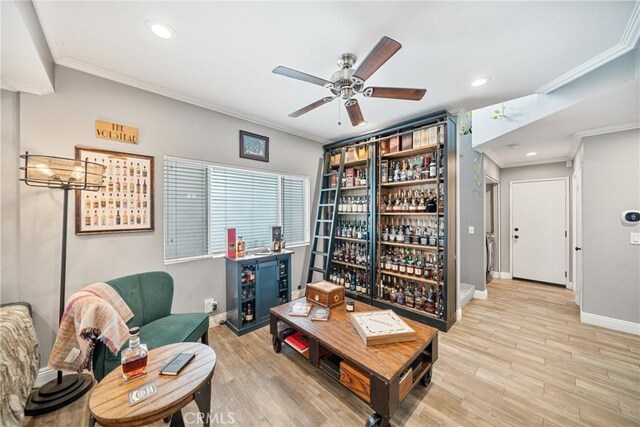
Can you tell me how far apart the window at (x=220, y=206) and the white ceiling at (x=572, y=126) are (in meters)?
3.20

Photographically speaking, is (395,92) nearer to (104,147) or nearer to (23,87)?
(104,147)

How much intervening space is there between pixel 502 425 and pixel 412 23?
2.78 metres

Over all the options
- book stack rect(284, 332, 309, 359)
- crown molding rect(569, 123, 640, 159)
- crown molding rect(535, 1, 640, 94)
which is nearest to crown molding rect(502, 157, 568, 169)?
crown molding rect(569, 123, 640, 159)

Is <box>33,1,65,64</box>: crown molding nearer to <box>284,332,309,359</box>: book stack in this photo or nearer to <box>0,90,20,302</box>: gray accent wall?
<box>0,90,20,302</box>: gray accent wall

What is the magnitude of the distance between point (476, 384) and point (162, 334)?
8.55 ft

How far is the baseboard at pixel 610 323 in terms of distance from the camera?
2.77m

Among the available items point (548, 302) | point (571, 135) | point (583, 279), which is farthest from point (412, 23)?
point (548, 302)

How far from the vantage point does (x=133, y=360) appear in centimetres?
128

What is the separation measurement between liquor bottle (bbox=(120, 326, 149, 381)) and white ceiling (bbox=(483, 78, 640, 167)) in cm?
390

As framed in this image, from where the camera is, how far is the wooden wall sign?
217 centimetres

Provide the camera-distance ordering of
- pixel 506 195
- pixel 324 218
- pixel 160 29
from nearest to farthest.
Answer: pixel 160 29, pixel 324 218, pixel 506 195

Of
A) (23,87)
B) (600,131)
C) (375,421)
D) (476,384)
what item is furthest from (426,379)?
(23,87)

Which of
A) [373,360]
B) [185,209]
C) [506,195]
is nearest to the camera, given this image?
[373,360]

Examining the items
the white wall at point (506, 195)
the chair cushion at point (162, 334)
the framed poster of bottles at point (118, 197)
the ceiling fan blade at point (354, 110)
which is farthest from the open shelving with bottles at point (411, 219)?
the white wall at point (506, 195)
